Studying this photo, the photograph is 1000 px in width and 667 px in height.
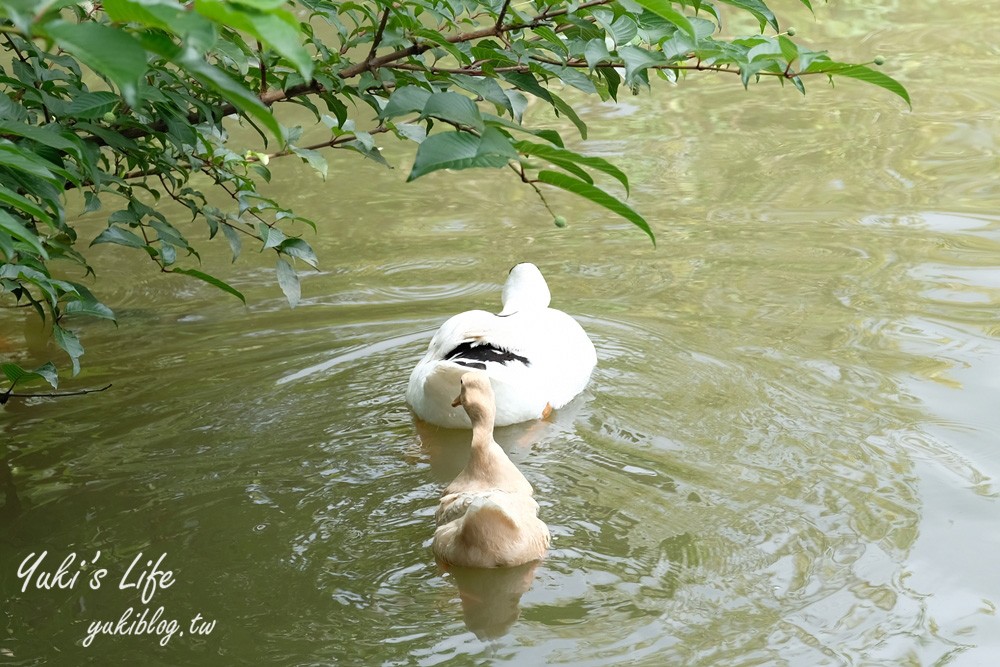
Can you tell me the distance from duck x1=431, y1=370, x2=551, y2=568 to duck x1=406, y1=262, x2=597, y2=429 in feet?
2.01

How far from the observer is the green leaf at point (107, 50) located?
1.59 m

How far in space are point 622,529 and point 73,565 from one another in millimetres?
1904

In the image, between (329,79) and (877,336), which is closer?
(329,79)

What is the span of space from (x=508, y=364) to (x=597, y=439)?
1.91 ft

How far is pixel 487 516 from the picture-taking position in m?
3.96

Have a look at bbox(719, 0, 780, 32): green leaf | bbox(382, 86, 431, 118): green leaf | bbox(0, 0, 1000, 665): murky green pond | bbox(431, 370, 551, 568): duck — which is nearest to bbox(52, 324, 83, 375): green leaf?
bbox(0, 0, 1000, 665): murky green pond

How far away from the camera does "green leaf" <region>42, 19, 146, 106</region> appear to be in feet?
5.22

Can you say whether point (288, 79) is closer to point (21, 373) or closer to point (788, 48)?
point (21, 373)

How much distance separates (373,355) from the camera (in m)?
6.00

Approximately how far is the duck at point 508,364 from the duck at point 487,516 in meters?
0.61

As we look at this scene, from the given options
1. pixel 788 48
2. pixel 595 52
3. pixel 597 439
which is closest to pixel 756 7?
pixel 788 48

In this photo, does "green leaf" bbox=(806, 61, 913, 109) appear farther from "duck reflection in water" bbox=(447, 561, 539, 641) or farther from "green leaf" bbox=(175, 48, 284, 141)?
"duck reflection in water" bbox=(447, 561, 539, 641)

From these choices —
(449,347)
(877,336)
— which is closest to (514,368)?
(449,347)

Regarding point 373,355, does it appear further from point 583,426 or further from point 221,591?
point 221,591
